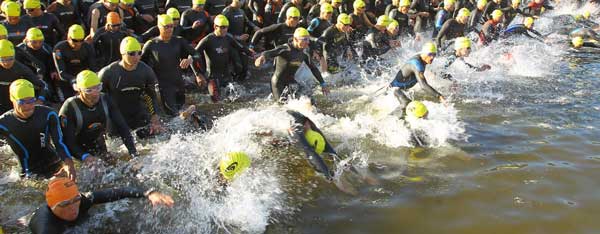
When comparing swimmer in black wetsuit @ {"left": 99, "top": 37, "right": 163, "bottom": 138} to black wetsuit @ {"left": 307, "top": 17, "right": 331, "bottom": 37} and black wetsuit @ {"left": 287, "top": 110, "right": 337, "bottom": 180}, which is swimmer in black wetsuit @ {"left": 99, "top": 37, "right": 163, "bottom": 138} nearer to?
black wetsuit @ {"left": 287, "top": 110, "right": 337, "bottom": 180}

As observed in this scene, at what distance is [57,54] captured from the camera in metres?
6.69

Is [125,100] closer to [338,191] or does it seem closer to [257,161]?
[257,161]

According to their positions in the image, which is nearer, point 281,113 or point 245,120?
point 281,113

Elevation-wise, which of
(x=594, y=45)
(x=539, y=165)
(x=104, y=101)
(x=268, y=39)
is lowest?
(x=594, y=45)

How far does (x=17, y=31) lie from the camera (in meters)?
7.38

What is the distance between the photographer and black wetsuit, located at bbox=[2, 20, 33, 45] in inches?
288

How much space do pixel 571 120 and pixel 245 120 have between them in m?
5.90

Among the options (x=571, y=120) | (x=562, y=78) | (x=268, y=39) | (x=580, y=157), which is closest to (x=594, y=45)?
(x=562, y=78)

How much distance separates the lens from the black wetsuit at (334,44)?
32.2ft

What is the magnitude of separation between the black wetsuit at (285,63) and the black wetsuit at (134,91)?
2413mm

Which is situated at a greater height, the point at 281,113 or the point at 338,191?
the point at 281,113

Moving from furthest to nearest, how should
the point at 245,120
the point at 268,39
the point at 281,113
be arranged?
the point at 268,39 → the point at 245,120 → the point at 281,113

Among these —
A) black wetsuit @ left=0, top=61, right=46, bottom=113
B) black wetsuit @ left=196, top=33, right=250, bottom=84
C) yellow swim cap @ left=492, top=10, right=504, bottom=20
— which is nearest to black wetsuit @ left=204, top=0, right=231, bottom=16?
black wetsuit @ left=196, top=33, right=250, bottom=84

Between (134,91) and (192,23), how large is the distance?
359 cm
